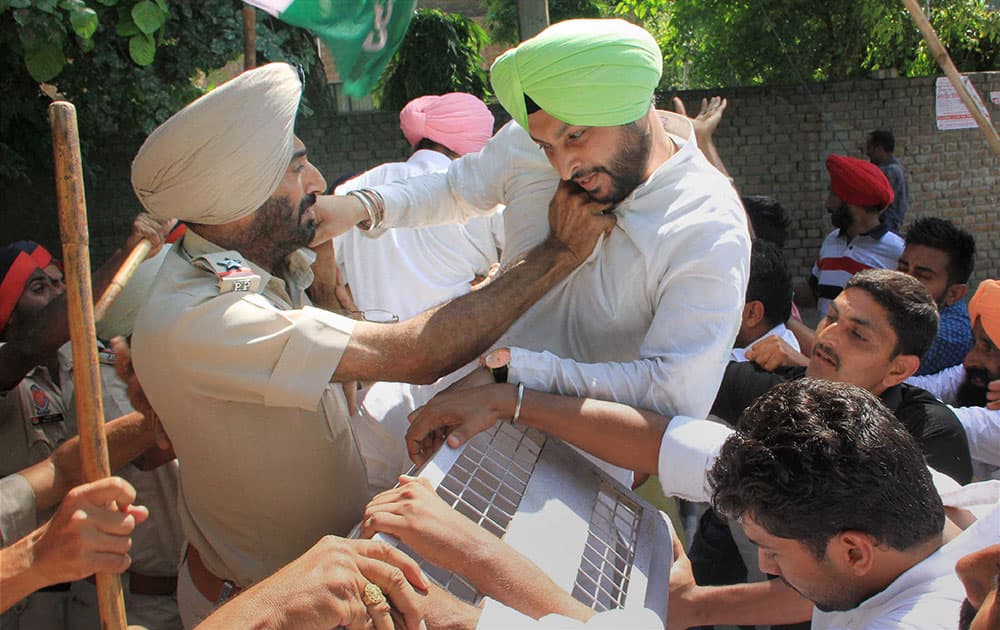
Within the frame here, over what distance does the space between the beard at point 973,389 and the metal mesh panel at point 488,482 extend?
2.17 metres

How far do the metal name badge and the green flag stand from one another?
1.90 metres

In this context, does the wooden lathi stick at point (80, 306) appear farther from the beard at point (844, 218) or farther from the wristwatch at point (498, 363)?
the beard at point (844, 218)

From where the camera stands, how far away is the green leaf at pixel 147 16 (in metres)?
6.50

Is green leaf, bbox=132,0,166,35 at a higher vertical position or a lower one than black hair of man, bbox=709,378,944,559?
lower

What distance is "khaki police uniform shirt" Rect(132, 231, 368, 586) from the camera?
6.31 feet

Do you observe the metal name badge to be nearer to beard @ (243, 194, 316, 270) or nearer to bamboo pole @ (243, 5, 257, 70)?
beard @ (243, 194, 316, 270)

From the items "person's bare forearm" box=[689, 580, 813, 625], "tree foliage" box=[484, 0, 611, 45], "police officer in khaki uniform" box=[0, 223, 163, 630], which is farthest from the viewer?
"tree foliage" box=[484, 0, 611, 45]

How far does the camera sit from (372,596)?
1.36 m

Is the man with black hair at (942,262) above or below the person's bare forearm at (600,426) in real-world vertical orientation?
below

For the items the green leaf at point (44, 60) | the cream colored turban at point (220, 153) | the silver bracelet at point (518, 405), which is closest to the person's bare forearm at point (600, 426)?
the silver bracelet at point (518, 405)

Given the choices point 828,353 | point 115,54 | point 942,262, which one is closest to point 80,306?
point 828,353

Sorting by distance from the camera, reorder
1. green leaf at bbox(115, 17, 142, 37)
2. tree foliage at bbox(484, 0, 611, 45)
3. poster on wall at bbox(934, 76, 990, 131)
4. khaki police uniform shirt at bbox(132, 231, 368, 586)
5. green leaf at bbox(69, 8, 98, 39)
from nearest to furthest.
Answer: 1. khaki police uniform shirt at bbox(132, 231, 368, 586)
2. green leaf at bbox(69, 8, 98, 39)
3. green leaf at bbox(115, 17, 142, 37)
4. poster on wall at bbox(934, 76, 990, 131)
5. tree foliage at bbox(484, 0, 611, 45)

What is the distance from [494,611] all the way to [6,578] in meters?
1.04

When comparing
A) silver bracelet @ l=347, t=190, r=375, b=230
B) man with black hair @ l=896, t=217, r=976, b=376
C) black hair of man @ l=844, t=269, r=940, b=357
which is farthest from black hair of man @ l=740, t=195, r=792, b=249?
silver bracelet @ l=347, t=190, r=375, b=230
